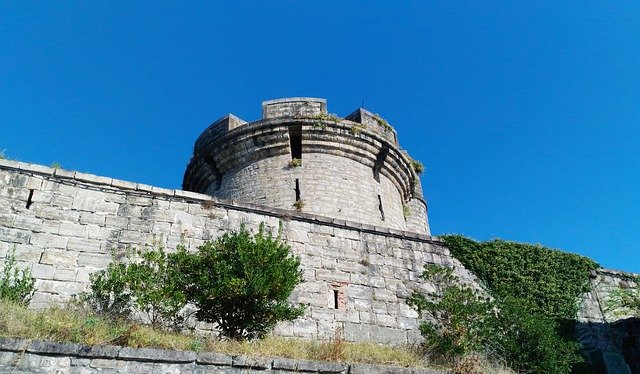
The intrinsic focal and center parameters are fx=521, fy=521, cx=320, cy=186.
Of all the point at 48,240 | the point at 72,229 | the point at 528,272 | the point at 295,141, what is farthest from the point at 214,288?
the point at 528,272

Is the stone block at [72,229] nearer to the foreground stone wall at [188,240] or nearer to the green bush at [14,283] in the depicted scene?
the foreground stone wall at [188,240]

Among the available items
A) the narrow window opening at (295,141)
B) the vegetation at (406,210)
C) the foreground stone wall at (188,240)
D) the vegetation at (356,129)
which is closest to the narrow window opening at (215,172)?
the narrow window opening at (295,141)

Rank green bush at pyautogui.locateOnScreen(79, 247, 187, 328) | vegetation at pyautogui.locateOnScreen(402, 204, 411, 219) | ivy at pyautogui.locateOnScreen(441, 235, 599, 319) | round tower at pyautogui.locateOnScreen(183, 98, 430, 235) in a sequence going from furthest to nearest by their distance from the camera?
1. vegetation at pyautogui.locateOnScreen(402, 204, 411, 219)
2. round tower at pyautogui.locateOnScreen(183, 98, 430, 235)
3. ivy at pyautogui.locateOnScreen(441, 235, 599, 319)
4. green bush at pyautogui.locateOnScreen(79, 247, 187, 328)

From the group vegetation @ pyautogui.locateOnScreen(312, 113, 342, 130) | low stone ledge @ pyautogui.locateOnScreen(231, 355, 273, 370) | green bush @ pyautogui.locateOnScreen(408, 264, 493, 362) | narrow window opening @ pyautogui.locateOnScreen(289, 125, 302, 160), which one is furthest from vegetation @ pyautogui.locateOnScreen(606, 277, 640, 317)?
low stone ledge @ pyautogui.locateOnScreen(231, 355, 273, 370)

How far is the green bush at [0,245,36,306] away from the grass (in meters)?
0.40

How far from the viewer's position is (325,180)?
1132 centimetres

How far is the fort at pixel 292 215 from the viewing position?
7410 millimetres

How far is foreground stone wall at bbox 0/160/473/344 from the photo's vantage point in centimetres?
724

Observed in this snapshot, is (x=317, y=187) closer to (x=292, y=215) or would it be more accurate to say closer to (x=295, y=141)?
(x=295, y=141)

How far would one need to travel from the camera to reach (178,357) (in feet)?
17.3

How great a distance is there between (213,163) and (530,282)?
293 inches

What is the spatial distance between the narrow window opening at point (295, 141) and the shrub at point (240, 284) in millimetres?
5207

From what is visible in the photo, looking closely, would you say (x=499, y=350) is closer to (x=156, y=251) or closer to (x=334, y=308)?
(x=334, y=308)

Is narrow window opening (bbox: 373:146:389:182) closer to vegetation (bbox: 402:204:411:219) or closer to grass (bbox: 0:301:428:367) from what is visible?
vegetation (bbox: 402:204:411:219)
